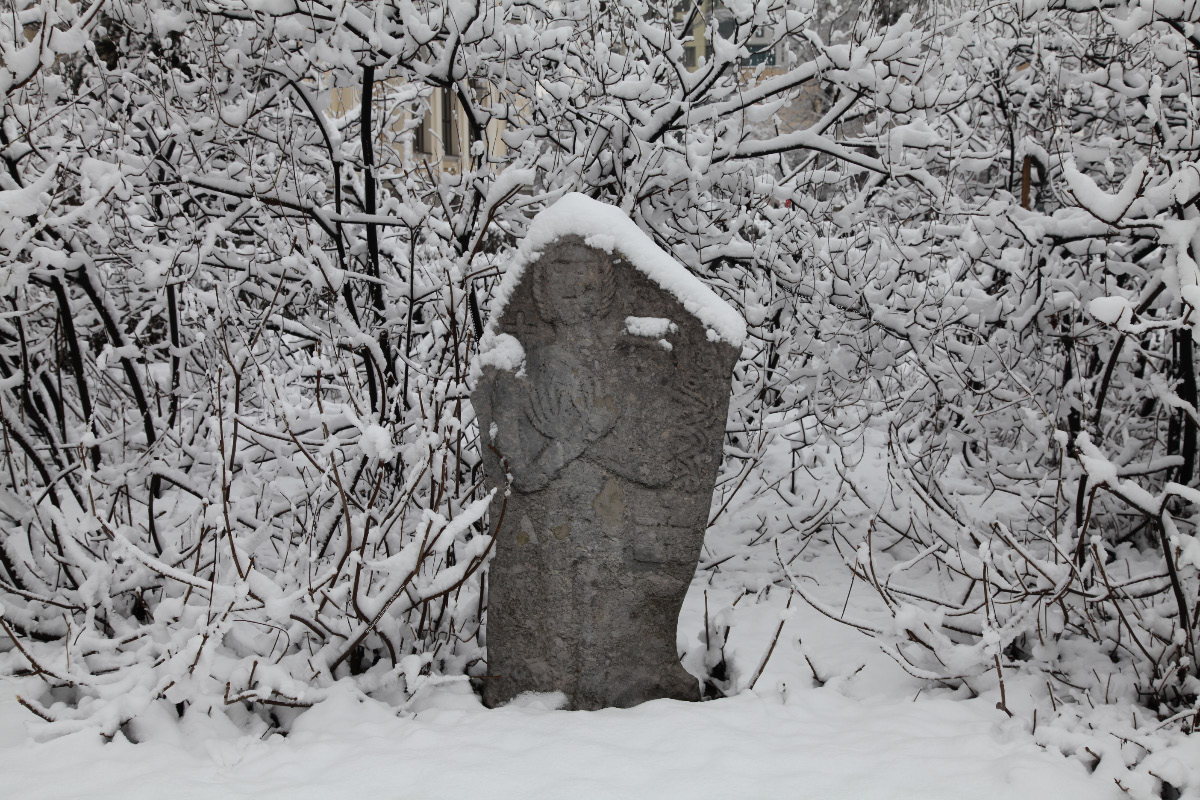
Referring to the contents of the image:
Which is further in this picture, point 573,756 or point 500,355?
point 500,355

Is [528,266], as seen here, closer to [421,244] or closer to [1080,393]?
[421,244]

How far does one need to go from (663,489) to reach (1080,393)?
90.6 inches

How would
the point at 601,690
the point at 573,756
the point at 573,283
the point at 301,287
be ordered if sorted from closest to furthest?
A: the point at 573,756
the point at 573,283
the point at 601,690
the point at 301,287

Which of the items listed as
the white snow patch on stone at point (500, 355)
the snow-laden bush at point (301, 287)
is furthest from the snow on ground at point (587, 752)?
the white snow patch on stone at point (500, 355)

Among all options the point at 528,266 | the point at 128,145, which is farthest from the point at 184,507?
the point at 528,266

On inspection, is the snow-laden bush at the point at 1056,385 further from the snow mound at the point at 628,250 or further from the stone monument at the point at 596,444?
the snow mound at the point at 628,250

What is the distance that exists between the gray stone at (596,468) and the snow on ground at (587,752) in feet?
0.63

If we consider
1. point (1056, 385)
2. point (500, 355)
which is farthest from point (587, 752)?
point (1056, 385)

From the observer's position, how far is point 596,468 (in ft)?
8.52

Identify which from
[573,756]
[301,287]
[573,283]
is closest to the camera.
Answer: [573,756]

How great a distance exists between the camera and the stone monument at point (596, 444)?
253 cm

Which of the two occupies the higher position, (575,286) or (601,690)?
(575,286)

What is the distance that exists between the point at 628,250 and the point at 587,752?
1.39 m

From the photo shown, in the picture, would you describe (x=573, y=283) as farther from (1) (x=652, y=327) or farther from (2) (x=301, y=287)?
(2) (x=301, y=287)
